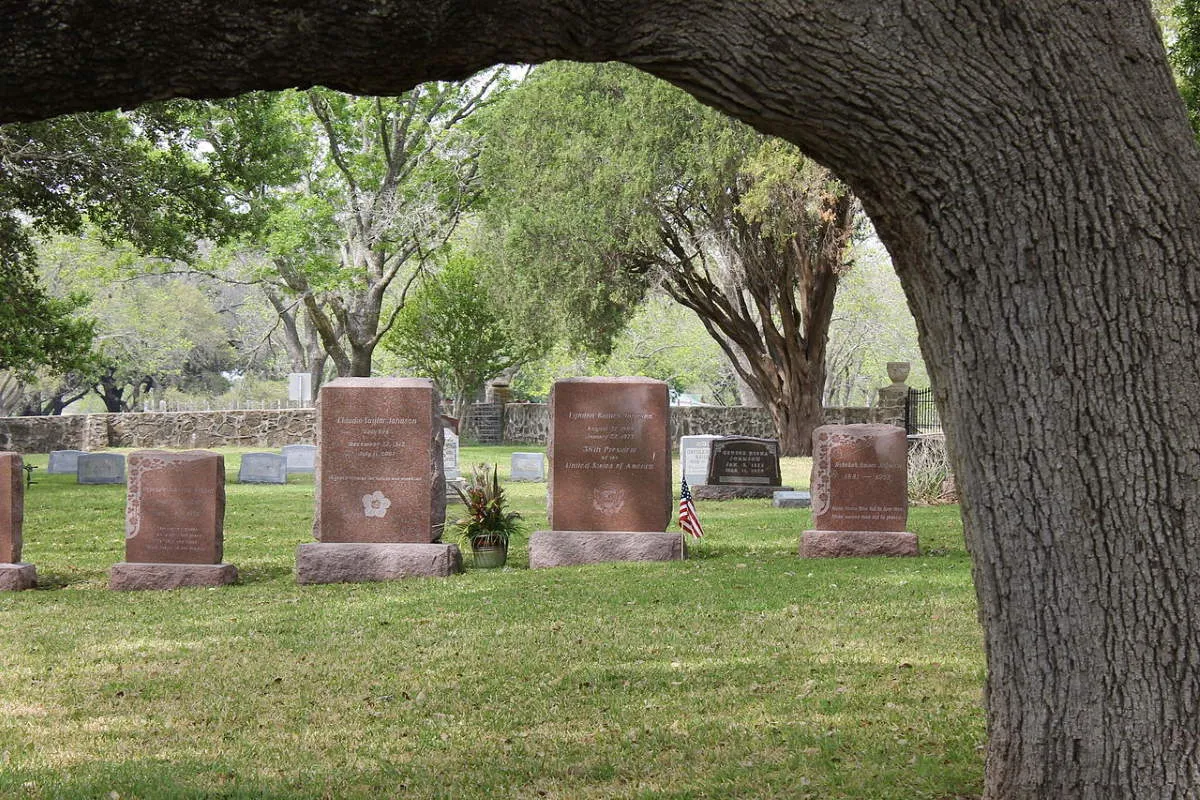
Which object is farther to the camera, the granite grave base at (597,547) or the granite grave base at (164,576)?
the granite grave base at (597,547)

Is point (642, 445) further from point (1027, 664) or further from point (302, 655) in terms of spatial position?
point (1027, 664)

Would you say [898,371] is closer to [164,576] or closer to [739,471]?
[739,471]

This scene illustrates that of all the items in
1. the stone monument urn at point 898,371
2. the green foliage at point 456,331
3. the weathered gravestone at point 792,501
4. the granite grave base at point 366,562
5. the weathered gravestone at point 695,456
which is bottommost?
the granite grave base at point 366,562

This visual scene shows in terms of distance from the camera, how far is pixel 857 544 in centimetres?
1175

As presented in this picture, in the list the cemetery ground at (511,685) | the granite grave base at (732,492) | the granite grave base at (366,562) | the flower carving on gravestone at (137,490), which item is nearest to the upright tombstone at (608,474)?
the cemetery ground at (511,685)

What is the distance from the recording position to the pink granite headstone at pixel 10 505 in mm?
10242

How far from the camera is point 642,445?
37.4 feet

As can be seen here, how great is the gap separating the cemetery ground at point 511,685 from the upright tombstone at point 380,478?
1.22 ft

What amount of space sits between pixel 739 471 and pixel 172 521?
37.1 feet

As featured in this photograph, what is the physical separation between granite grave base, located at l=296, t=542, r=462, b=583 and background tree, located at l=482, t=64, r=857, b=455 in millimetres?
13879

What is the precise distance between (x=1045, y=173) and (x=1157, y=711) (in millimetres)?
1580

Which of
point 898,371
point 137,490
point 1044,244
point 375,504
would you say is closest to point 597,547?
point 375,504

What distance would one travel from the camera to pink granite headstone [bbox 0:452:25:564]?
10242 millimetres

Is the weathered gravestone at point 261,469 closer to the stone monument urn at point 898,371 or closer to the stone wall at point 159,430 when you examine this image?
the stone wall at point 159,430
